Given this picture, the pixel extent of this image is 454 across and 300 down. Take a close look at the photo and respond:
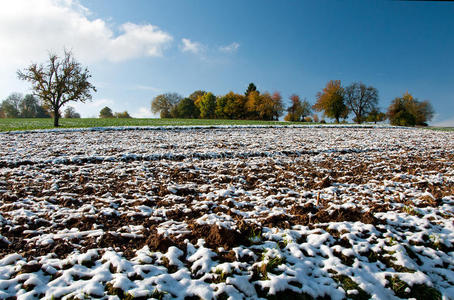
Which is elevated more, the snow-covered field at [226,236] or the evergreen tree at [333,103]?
the evergreen tree at [333,103]

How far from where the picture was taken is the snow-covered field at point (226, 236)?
2.92m

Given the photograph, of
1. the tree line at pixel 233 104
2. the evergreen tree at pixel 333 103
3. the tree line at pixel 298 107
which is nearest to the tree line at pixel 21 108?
the tree line at pixel 233 104

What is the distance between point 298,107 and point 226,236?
7304 cm

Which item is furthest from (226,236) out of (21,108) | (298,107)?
(21,108)

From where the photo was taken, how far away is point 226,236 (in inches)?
155

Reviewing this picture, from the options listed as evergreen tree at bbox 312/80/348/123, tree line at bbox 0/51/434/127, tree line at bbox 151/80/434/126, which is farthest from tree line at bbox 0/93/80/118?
evergreen tree at bbox 312/80/348/123

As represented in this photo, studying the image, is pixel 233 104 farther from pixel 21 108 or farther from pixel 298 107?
pixel 21 108

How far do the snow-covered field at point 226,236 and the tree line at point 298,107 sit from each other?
52.1 metres

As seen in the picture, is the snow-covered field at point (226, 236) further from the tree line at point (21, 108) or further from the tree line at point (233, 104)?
the tree line at point (21, 108)

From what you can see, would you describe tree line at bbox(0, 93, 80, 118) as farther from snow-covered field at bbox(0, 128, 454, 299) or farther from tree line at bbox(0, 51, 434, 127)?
snow-covered field at bbox(0, 128, 454, 299)

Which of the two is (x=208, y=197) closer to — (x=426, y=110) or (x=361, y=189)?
(x=361, y=189)

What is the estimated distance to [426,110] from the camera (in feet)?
223

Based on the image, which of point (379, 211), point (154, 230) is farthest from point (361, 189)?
point (154, 230)

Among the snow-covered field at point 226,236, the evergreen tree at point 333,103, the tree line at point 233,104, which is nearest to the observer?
the snow-covered field at point 226,236
